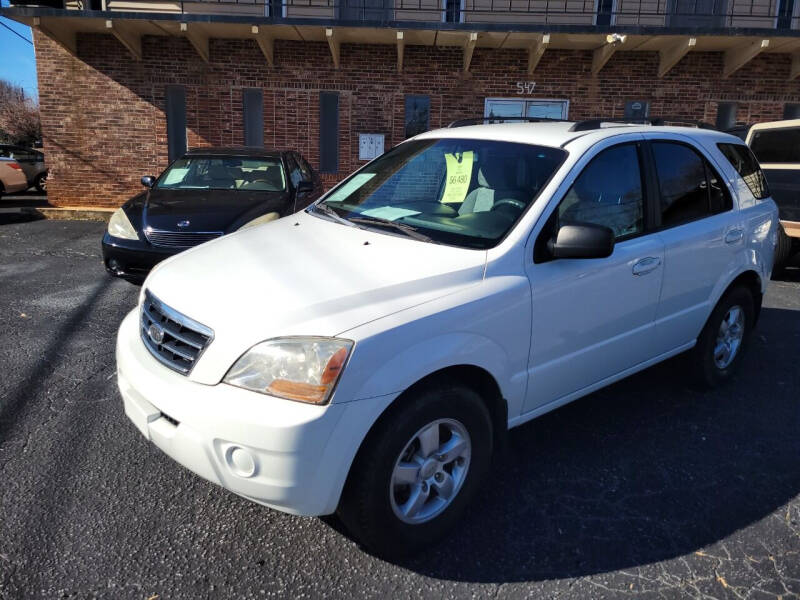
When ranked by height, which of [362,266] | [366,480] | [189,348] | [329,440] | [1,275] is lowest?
[1,275]

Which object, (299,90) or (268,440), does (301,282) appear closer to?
(268,440)

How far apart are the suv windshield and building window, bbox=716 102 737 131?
11134mm

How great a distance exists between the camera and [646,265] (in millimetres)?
3336

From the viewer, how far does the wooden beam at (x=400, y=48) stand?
11.1 meters

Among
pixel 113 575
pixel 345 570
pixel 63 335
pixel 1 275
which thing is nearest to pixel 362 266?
pixel 345 570

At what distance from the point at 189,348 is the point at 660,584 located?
2.03 metres

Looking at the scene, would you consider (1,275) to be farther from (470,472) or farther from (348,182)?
(470,472)

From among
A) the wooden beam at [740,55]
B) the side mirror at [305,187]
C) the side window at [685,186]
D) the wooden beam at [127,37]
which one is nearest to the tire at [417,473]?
the side window at [685,186]

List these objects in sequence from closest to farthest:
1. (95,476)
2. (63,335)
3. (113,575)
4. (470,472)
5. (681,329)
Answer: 1. (113,575)
2. (470,472)
3. (95,476)
4. (681,329)
5. (63,335)

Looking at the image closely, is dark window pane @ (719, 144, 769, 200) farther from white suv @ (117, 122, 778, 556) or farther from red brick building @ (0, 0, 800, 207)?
red brick building @ (0, 0, 800, 207)

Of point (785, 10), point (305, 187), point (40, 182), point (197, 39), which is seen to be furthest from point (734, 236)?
point (40, 182)

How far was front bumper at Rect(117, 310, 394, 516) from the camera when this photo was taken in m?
2.17

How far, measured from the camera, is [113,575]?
2459 millimetres

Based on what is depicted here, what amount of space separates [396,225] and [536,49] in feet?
32.4
